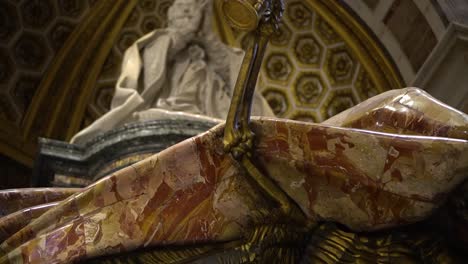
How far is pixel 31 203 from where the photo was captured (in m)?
2.41

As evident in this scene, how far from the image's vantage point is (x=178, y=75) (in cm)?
560

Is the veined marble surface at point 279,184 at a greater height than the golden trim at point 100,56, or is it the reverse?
the veined marble surface at point 279,184

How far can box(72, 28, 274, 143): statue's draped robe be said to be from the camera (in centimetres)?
527

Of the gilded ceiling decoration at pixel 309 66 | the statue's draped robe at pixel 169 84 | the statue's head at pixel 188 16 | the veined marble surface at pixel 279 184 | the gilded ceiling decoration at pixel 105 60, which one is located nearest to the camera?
the veined marble surface at pixel 279 184

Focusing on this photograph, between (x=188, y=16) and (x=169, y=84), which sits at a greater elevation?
(x=188, y=16)

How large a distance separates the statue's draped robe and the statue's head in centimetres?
7

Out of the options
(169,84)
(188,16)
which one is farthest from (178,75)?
(188,16)

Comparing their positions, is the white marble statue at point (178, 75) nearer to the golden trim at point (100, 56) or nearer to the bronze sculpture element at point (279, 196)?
the golden trim at point (100, 56)

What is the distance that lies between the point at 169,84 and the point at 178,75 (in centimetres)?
8

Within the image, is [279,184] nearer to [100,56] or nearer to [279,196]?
[279,196]

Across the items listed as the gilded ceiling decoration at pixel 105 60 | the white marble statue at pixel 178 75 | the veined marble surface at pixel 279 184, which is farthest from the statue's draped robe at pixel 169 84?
the veined marble surface at pixel 279 184

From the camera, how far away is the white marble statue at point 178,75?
5309 millimetres

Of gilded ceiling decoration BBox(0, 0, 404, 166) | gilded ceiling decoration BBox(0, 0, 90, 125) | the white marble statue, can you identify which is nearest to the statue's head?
the white marble statue

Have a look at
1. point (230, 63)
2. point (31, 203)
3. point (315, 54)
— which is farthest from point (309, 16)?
point (31, 203)
